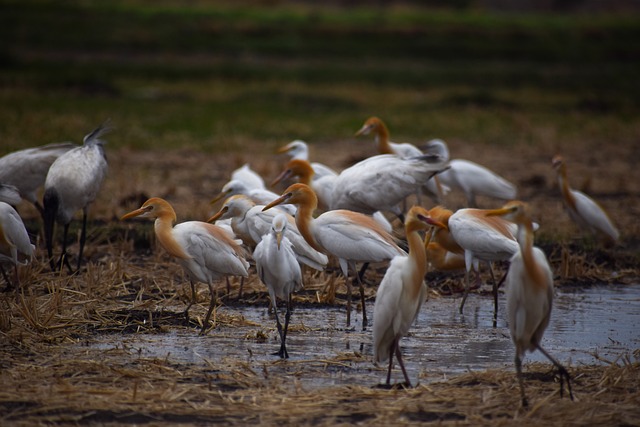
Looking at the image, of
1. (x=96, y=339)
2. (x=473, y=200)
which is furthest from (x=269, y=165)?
(x=96, y=339)

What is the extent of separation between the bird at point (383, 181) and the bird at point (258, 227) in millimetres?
1062

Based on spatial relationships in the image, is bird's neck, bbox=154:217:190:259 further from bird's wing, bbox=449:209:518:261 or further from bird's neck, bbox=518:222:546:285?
bird's neck, bbox=518:222:546:285

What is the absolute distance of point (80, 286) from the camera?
797cm

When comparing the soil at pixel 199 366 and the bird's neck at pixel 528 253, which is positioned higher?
the bird's neck at pixel 528 253

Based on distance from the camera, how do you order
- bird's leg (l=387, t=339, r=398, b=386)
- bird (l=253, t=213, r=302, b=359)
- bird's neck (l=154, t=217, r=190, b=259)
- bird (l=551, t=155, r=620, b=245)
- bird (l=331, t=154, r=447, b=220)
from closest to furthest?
1. bird's leg (l=387, t=339, r=398, b=386)
2. bird (l=253, t=213, r=302, b=359)
3. bird's neck (l=154, t=217, r=190, b=259)
4. bird (l=331, t=154, r=447, b=220)
5. bird (l=551, t=155, r=620, b=245)

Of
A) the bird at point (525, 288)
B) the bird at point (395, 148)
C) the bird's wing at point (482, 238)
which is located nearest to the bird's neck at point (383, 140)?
the bird at point (395, 148)

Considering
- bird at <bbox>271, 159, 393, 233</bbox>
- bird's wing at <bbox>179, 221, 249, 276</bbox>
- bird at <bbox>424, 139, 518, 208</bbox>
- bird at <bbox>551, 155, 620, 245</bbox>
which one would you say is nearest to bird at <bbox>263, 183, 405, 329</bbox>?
bird's wing at <bbox>179, 221, 249, 276</bbox>

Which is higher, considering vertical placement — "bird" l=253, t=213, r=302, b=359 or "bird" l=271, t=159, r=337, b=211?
"bird" l=271, t=159, r=337, b=211

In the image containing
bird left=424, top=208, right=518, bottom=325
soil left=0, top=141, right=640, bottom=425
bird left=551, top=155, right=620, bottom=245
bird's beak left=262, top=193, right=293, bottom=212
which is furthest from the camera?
bird left=551, top=155, right=620, bottom=245

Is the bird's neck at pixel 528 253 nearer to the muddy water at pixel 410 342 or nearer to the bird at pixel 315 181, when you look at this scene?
the muddy water at pixel 410 342

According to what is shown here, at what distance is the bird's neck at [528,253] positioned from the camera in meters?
5.43

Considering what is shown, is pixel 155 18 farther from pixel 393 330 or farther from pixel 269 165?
pixel 393 330

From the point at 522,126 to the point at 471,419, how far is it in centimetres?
1471

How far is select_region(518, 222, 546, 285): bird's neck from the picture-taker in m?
5.43
